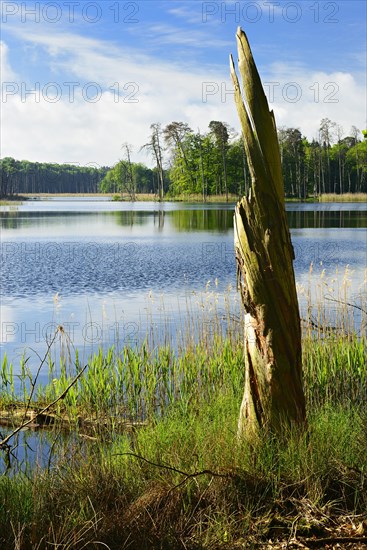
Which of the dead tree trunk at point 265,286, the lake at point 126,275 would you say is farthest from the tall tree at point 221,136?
the dead tree trunk at point 265,286

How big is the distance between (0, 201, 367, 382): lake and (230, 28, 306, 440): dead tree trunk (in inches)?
94.0

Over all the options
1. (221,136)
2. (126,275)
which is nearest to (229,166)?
(221,136)

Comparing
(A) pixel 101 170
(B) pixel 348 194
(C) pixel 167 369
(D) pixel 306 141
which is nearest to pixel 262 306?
(C) pixel 167 369

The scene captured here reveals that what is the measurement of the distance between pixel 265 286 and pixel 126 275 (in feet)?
48.2

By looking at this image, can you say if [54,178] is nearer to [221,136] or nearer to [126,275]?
[221,136]

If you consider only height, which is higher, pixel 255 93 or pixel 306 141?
pixel 306 141

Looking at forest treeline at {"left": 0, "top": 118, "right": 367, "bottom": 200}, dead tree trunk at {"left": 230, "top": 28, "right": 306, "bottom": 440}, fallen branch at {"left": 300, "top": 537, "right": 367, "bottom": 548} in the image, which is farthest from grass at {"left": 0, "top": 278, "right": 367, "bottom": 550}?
forest treeline at {"left": 0, "top": 118, "right": 367, "bottom": 200}

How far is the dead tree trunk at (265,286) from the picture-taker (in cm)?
449

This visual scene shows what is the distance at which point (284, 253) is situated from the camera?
455cm

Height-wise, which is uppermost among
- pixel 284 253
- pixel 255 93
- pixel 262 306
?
pixel 255 93

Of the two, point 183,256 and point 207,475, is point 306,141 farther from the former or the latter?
point 207,475

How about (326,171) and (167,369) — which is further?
(326,171)

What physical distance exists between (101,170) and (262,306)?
4399 inches

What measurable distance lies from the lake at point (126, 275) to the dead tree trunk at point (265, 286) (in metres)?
2.39
